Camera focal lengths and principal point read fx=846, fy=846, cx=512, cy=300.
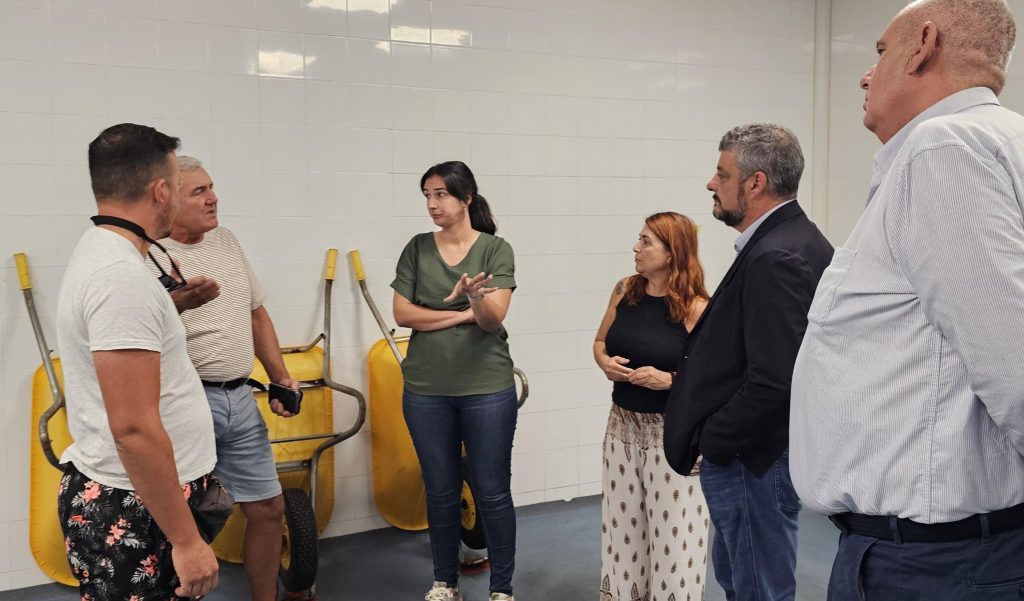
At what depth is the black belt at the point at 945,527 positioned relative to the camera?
4.15ft

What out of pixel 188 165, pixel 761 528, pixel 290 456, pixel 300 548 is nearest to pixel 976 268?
pixel 761 528

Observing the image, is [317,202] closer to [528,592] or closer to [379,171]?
[379,171]

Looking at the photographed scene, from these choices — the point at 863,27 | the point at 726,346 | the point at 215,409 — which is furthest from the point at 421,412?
the point at 863,27

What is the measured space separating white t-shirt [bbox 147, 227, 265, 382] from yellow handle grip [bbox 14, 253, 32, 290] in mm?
940

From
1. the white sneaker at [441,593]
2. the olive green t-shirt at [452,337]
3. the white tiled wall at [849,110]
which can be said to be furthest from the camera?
the white tiled wall at [849,110]

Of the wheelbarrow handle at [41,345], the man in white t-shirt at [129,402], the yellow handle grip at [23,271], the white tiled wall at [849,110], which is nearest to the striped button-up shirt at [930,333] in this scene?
the man in white t-shirt at [129,402]

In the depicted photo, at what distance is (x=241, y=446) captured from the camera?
9.52 feet

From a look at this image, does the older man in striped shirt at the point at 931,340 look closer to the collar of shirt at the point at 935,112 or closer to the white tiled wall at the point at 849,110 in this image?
the collar of shirt at the point at 935,112

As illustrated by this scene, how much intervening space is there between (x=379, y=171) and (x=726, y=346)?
94.3 inches

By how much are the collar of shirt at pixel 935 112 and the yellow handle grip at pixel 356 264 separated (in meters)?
2.92

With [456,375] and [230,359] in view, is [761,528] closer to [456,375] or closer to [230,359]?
[456,375]

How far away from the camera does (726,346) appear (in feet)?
7.23

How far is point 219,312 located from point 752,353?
1.75m

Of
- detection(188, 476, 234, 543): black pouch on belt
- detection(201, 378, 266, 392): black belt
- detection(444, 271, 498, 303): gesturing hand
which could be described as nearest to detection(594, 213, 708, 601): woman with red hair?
detection(444, 271, 498, 303): gesturing hand
